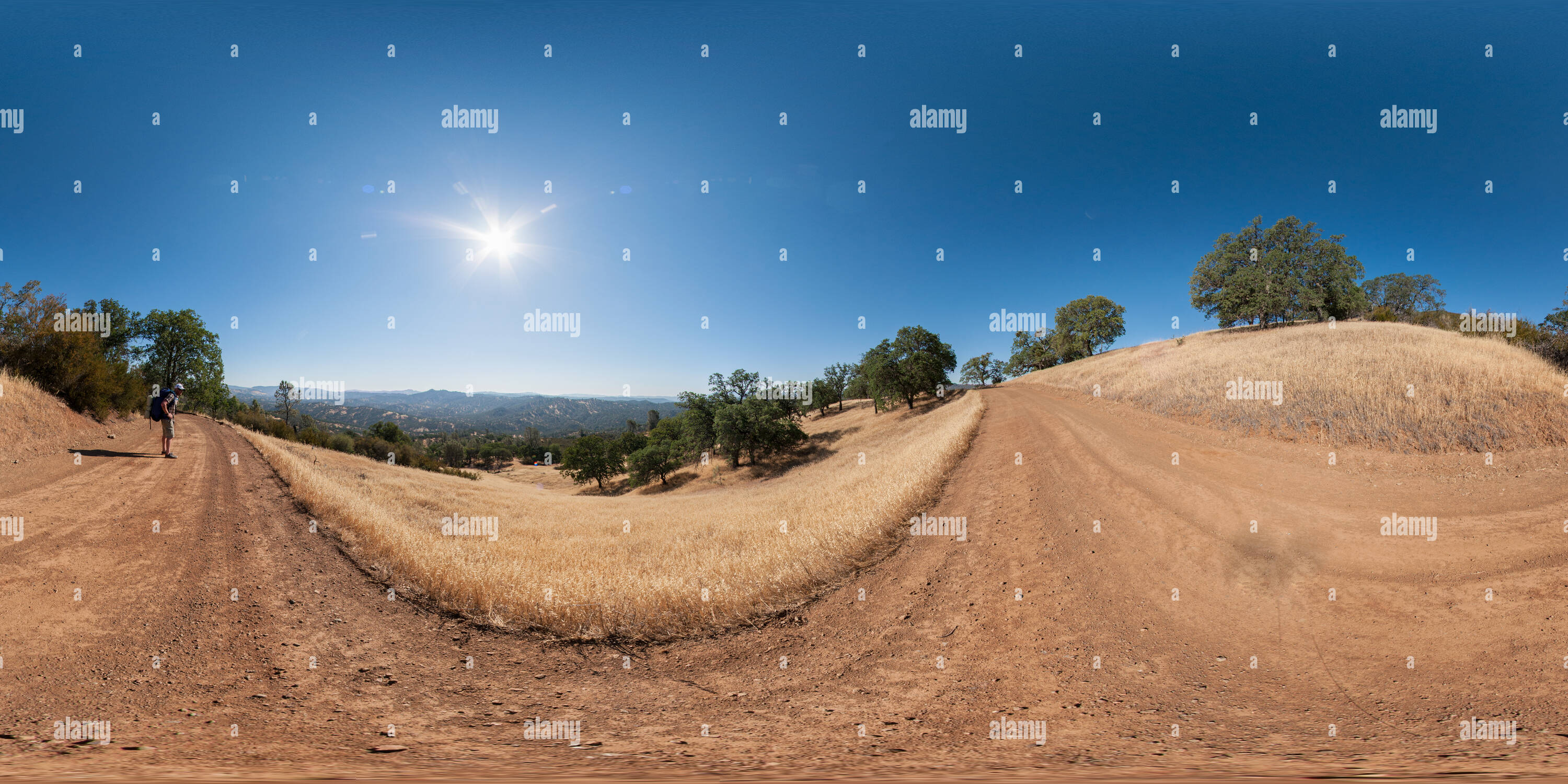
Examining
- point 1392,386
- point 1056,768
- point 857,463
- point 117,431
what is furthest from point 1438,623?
point 117,431

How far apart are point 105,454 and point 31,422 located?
4.01 m

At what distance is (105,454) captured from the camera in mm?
12852

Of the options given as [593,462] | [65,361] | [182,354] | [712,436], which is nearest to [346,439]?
[182,354]

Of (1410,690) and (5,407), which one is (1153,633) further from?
(5,407)

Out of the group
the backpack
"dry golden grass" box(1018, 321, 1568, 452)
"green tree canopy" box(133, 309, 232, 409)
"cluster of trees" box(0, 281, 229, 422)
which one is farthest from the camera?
"green tree canopy" box(133, 309, 232, 409)

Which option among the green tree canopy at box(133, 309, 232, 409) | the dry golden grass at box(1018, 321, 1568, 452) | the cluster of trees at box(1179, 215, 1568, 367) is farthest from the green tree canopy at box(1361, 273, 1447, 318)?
the green tree canopy at box(133, 309, 232, 409)

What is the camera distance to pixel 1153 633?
5.38m

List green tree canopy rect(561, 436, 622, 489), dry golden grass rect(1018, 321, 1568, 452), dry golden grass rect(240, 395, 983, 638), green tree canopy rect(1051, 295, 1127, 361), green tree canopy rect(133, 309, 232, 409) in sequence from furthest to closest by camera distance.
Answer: green tree canopy rect(1051, 295, 1127, 361)
green tree canopy rect(561, 436, 622, 489)
green tree canopy rect(133, 309, 232, 409)
dry golden grass rect(1018, 321, 1568, 452)
dry golden grass rect(240, 395, 983, 638)

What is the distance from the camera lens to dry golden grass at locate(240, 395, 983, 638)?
19.9 feet

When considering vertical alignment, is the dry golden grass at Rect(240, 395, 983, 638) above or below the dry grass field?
below

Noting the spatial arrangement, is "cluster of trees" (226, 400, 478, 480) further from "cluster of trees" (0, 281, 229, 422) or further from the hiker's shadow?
the hiker's shadow

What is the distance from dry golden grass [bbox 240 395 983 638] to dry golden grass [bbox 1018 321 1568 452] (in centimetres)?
907

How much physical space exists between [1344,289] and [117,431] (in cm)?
7604

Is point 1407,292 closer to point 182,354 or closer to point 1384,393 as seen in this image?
point 1384,393
